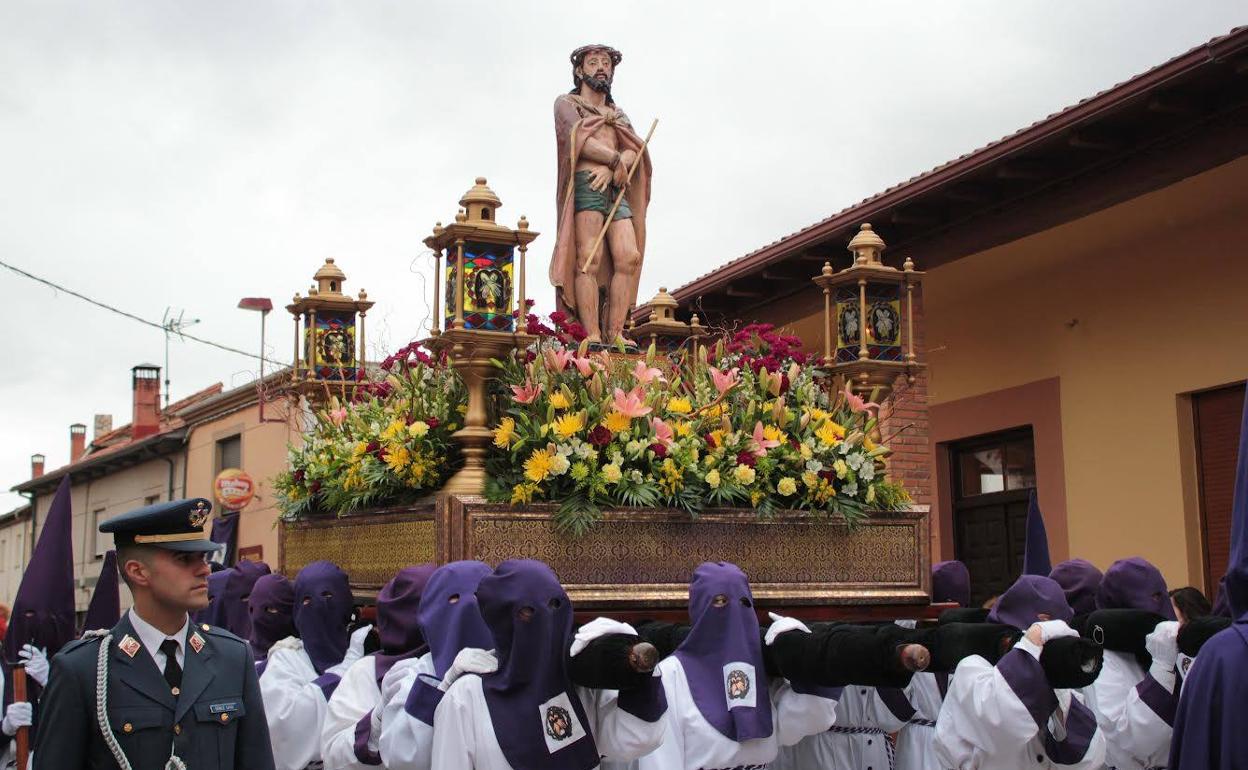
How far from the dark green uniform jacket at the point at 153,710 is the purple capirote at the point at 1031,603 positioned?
288 cm

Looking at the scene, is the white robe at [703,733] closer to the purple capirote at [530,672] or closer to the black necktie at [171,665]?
the purple capirote at [530,672]

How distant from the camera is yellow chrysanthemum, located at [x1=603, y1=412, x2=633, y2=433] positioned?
678cm

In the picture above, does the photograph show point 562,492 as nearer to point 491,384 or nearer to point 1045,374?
point 491,384

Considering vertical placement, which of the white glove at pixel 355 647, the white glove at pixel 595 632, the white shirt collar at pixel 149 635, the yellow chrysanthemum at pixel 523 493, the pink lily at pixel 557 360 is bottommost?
the white glove at pixel 355 647

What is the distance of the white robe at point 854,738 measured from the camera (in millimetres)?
6387

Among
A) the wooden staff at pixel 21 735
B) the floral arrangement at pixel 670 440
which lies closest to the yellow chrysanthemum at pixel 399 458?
the floral arrangement at pixel 670 440

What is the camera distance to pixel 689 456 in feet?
22.5

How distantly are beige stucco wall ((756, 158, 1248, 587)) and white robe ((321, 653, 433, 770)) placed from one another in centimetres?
456

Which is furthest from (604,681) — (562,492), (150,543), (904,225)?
(904,225)

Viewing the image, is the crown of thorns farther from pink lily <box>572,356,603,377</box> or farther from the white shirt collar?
the white shirt collar

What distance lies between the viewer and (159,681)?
373 centimetres

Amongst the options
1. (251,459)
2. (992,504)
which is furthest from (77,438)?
(992,504)

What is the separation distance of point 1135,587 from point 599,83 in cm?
398

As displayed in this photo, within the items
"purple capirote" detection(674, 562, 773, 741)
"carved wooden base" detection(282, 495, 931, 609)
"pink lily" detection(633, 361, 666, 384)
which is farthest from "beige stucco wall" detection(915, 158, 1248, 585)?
"purple capirote" detection(674, 562, 773, 741)
